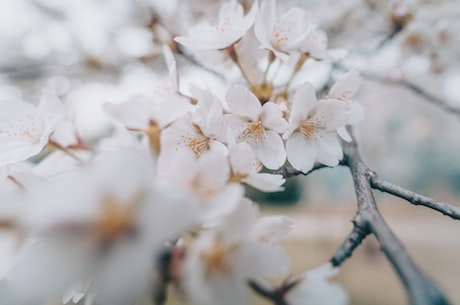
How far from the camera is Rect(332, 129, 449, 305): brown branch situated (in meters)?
0.35

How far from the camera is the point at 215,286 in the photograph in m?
0.40

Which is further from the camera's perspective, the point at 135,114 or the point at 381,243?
the point at 135,114

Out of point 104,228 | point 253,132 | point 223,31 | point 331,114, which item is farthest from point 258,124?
point 104,228

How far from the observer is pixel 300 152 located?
0.67 m

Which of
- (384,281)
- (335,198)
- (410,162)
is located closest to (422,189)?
(410,162)

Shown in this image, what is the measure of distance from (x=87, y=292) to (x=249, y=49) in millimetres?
485

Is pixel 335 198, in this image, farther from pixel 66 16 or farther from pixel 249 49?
pixel 249 49

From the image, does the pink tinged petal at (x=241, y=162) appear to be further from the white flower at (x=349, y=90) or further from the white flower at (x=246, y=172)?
the white flower at (x=349, y=90)

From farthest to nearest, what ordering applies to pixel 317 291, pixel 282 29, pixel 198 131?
pixel 282 29 < pixel 198 131 < pixel 317 291

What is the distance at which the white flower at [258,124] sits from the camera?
0.63m

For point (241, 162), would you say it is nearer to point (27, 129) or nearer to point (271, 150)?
point (271, 150)

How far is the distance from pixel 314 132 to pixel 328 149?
0.04 meters

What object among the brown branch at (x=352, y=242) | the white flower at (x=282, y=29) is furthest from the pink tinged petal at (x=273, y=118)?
the brown branch at (x=352, y=242)

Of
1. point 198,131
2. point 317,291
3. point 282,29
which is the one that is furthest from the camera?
point 282,29
